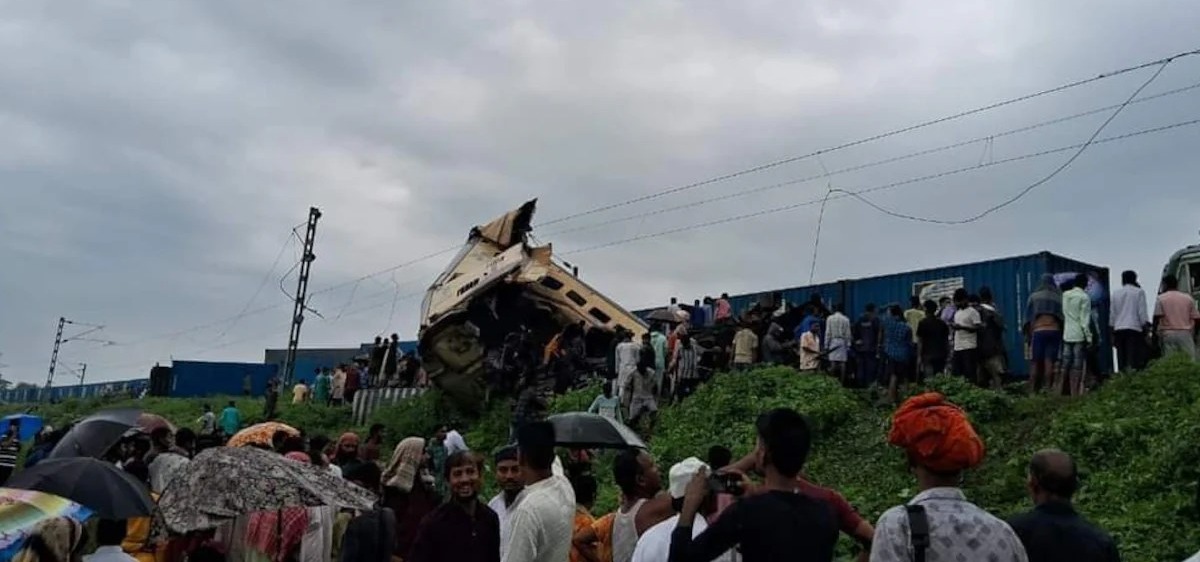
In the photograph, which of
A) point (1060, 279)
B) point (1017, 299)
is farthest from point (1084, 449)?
point (1017, 299)

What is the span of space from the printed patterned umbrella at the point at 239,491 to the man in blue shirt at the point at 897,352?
35.0ft

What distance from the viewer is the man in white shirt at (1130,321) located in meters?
12.3

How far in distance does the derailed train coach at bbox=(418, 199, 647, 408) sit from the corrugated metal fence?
90.2 inches

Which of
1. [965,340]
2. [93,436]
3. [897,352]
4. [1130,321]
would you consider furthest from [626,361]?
[93,436]

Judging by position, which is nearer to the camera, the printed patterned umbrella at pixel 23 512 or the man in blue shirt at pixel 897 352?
the printed patterned umbrella at pixel 23 512

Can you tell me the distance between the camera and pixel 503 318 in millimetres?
21734

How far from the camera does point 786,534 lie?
3186 millimetres

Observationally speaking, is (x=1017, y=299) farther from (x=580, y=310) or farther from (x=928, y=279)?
(x=580, y=310)

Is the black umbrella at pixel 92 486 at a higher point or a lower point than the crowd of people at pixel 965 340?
lower

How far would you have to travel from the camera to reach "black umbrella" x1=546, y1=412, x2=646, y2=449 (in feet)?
24.8

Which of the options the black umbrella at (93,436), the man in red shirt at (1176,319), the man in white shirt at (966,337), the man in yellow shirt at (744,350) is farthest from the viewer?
the man in yellow shirt at (744,350)

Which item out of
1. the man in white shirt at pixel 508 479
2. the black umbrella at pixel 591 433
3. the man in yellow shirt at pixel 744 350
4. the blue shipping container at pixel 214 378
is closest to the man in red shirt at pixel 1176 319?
the man in yellow shirt at pixel 744 350

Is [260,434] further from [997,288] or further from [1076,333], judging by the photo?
[997,288]

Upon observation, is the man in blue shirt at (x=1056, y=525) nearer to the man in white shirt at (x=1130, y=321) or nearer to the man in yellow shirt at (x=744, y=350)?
the man in white shirt at (x=1130, y=321)
